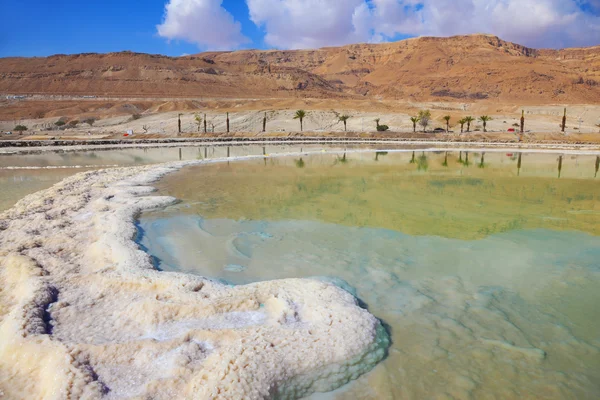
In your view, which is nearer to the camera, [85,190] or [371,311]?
[371,311]

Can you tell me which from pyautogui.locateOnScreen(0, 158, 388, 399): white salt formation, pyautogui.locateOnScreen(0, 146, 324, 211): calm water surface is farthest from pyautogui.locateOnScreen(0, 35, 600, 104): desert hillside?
pyautogui.locateOnScreen(0, 158, 388, 399): white salt formation

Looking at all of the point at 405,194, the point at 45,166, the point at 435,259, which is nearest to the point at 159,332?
the point at 435,259

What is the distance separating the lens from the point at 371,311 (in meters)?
6.09

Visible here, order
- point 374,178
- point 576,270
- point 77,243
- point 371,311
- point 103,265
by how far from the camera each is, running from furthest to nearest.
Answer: point 374,178 → point 77,243 → point 576,270 → point 103,265 → point 371,311

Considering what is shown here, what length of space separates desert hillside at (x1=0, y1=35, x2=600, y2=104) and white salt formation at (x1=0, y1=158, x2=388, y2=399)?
323 ft

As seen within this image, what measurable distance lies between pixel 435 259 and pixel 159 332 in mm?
5457

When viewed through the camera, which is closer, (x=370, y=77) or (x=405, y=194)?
(x=405, y=194)

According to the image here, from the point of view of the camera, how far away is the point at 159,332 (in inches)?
202

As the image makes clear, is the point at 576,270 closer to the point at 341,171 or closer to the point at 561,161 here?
the point at 341,171

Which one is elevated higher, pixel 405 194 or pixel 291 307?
pixel 405 194

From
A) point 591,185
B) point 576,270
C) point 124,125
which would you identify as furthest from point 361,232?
point 124,125

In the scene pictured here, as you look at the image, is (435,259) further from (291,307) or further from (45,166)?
(45,166)

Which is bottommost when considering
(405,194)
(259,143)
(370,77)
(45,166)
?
(405,194)

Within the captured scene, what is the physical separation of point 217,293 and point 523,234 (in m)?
7.68
